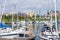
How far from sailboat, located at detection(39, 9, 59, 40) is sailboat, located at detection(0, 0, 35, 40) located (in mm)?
483

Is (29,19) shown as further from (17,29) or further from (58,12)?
(58,12)

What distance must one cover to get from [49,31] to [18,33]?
4.13 ft

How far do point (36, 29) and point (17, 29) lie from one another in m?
0.77

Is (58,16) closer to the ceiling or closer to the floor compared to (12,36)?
closer to the ceiling

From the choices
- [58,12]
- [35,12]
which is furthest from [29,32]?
[58,12]

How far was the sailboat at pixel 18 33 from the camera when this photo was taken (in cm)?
865

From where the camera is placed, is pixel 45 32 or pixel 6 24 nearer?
pixel 45 32

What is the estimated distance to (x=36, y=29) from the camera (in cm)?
876

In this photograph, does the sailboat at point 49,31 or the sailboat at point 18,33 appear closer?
the sailboat at point 49,31

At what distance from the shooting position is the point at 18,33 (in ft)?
28.5

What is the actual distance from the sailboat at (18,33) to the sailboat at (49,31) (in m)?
0.48

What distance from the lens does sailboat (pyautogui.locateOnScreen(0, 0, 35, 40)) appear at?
865 cm

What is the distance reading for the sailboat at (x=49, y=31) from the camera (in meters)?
8.12

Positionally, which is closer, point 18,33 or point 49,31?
point 49,31
